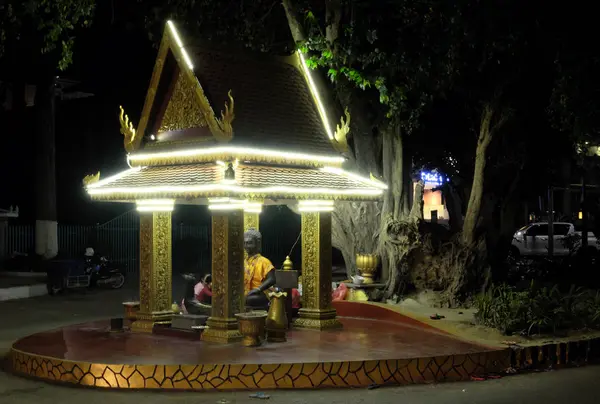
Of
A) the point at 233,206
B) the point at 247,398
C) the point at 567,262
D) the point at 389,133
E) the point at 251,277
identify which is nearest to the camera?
the point at 247,398

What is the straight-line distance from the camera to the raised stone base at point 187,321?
37.3 feet

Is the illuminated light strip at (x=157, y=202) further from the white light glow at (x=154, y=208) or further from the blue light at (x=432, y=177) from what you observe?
the blue light at (x=432, y=177)

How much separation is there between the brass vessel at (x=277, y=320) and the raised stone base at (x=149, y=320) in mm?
1879

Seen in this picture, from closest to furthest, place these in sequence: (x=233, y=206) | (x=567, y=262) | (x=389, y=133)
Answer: (x=233, y=206)
(x=389, y=133)
(x=567, y=262)

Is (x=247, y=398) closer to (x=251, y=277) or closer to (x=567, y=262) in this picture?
(x=251, y=277)

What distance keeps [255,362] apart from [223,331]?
159cm

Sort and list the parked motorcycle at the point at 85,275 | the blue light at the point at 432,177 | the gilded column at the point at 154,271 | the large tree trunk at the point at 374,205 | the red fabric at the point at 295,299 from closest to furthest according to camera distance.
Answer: the gilded column at the point at 154,271, the red fabric at the point at 295,299, the large tree trunk at the point at 374,205, the parked motorcycle at the point at 85,275, the blue light at the point at 432,177

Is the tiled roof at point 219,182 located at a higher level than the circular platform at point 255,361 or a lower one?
higher

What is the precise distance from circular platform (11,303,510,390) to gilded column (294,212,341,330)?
2.52ft

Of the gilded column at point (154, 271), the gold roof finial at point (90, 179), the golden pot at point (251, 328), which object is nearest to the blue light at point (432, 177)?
the gilded column at point (154, 271)

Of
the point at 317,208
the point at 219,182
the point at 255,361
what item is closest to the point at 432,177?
the point at 317,208

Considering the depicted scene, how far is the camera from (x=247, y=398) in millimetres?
8461

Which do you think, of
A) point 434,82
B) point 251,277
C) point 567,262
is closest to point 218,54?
point 251,277

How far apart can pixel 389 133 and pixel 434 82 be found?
1587 mm
